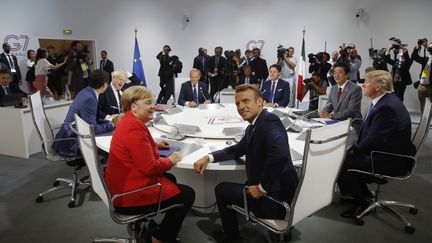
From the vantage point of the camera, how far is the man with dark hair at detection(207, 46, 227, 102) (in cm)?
703

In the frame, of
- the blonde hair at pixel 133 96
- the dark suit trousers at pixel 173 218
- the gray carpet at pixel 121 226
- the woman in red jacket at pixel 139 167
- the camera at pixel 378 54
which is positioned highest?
the camera at pixel 378 54

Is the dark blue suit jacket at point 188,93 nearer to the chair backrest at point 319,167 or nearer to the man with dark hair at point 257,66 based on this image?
the man with dark hair at point 257,66

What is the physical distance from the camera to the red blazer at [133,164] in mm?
1866

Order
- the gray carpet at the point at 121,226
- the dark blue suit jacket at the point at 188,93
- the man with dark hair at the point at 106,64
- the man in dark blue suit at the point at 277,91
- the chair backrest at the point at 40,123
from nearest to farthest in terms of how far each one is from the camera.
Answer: the gray carpet at the point at 121,226
the chair backrest at the point at 40,123
the man in dark blue suit at the point at 277,91
the dark blue suit jacket at the point at 188,93
the man with dark hair at the point at 106,64

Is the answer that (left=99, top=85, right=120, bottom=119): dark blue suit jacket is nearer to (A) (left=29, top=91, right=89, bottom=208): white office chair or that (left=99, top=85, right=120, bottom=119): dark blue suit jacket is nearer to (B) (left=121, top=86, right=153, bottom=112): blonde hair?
(A) (left=29, top=91, right=89, bottom=208): white office chair

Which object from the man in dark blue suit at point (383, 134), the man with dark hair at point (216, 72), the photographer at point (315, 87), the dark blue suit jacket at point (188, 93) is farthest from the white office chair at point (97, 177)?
the man with dark hair at point (216, 72)

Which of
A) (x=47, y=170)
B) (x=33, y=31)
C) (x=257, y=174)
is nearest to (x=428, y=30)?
(x=257, y=174)

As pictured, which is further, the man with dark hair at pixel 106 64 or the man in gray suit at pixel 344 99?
the man with dark hair at pixel 106 64

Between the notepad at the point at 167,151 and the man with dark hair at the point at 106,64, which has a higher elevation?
the man with dark hair at the point at 106,64

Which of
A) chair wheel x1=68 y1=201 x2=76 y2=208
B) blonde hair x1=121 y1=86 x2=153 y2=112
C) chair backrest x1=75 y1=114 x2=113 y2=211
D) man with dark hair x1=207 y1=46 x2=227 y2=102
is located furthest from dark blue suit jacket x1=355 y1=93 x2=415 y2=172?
man with dark hair x1=207 y1=46 x2=227 y2=102

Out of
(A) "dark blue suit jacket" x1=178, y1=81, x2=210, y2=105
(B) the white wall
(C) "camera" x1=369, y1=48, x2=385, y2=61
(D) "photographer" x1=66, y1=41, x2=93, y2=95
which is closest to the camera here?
→ (A) "dark blue suit jacket" x1=178, y1=81, x2=210, y2=105

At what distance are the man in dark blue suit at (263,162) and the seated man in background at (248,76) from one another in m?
4.86

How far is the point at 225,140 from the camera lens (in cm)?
266

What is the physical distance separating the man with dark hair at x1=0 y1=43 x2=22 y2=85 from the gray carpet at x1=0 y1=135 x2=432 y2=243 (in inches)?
153
